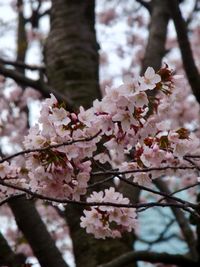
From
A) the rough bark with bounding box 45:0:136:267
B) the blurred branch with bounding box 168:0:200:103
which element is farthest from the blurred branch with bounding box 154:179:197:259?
the blurred branch with bounding box 168:0:200:103

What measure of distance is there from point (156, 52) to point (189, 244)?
1.33 metres

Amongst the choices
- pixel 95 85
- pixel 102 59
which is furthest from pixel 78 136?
pixel 102 59

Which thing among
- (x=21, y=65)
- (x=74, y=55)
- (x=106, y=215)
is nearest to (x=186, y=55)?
(x=74, y=55)

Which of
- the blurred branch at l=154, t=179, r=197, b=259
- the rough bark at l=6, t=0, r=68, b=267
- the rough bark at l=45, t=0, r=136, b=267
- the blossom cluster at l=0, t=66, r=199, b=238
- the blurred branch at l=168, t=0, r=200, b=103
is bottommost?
the blossom cluster at l=0, t=66, r=199, b=238

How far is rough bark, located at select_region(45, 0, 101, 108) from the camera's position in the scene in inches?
118

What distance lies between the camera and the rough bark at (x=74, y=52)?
9.82 feet

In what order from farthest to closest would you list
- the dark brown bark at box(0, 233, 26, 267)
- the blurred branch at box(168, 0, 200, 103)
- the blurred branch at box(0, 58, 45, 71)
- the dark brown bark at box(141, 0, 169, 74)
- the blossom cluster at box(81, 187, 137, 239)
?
the dark brown bark at box(141, 0, 169, 74)
the blurred branch at box(0, 58, 45, 71)
the blurred branch at box(168, 0, 200, 103)
the dark brown bark at box(0, 233, 26, 267)
the blossom cluster at box(81, 187, 137, 239)

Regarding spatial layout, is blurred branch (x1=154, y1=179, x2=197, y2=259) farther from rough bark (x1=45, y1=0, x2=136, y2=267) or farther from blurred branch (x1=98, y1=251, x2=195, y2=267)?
rough bark (x1=45, y1=0, x2=136, y2=267)

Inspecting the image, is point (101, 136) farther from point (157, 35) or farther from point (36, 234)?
point (157, 35)

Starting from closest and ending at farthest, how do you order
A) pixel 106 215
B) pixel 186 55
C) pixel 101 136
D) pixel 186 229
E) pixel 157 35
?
pixel 101 136 < pixel 106 215 < pixel 186 55 < pixel 186 229 < pixel 157 35

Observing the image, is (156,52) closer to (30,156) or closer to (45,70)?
(45,70)

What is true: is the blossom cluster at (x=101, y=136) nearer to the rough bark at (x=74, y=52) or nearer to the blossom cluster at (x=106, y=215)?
the blossom cluster at (x=106, y=215)

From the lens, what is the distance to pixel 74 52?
312cm

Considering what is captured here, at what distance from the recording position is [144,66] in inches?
126
